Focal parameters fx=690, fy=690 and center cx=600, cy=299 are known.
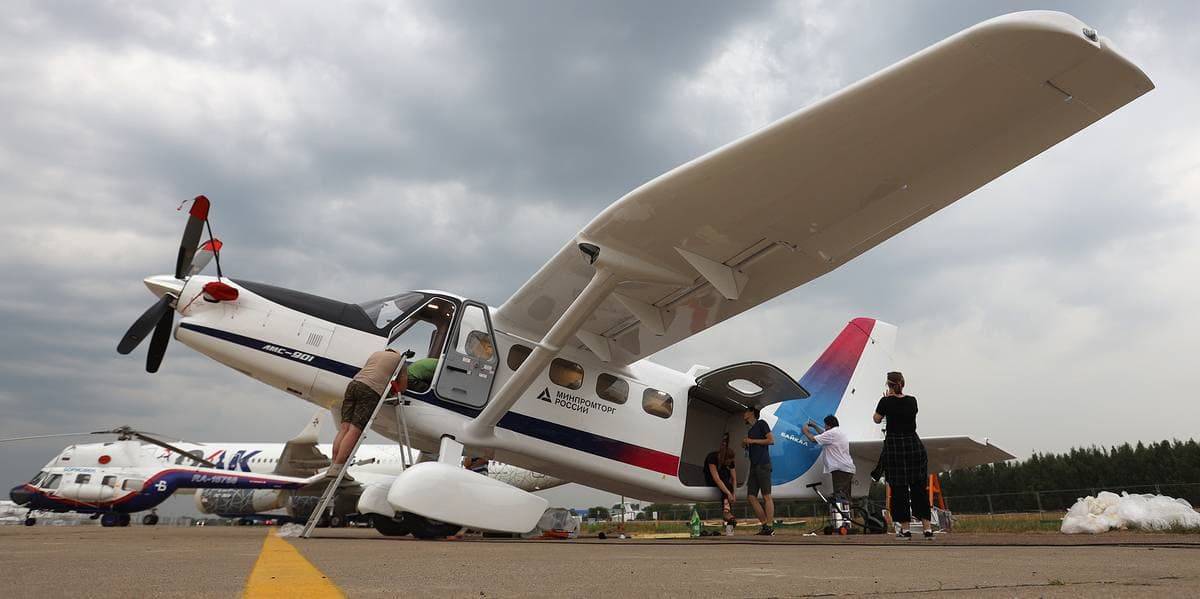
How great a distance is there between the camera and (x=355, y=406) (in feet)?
21.8

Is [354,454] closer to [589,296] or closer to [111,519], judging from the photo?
[589,296]

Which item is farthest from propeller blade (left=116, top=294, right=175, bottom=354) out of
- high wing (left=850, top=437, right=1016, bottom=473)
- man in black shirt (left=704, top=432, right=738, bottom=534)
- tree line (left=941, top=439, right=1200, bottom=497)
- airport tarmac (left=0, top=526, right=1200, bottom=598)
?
tree line (left=941, top=439, right=1200, bottom=497)

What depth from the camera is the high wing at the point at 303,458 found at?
2128 cm

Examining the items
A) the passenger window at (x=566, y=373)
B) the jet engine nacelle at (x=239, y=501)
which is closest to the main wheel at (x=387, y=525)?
the passenger window at (x=566, y=373)

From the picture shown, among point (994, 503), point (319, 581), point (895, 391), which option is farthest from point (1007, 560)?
point (994, 503)

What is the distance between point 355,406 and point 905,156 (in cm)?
525

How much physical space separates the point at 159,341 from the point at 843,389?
1015 centimetres

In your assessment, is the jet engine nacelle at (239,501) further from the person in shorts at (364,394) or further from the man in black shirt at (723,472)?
the person in shorts at (364,394)

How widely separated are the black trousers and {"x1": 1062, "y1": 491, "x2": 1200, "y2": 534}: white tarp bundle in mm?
1852

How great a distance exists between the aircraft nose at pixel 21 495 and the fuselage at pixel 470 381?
2132 centimetres

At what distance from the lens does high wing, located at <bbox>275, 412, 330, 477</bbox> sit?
69.8ft

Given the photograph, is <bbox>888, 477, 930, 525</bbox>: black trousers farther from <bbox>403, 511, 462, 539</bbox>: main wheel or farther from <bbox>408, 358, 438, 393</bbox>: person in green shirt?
<bbox>408, 358, 438, 393</bbox>: person in green shirt

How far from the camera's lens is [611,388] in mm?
8461

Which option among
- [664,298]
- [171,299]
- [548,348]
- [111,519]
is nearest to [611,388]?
[664,298]
